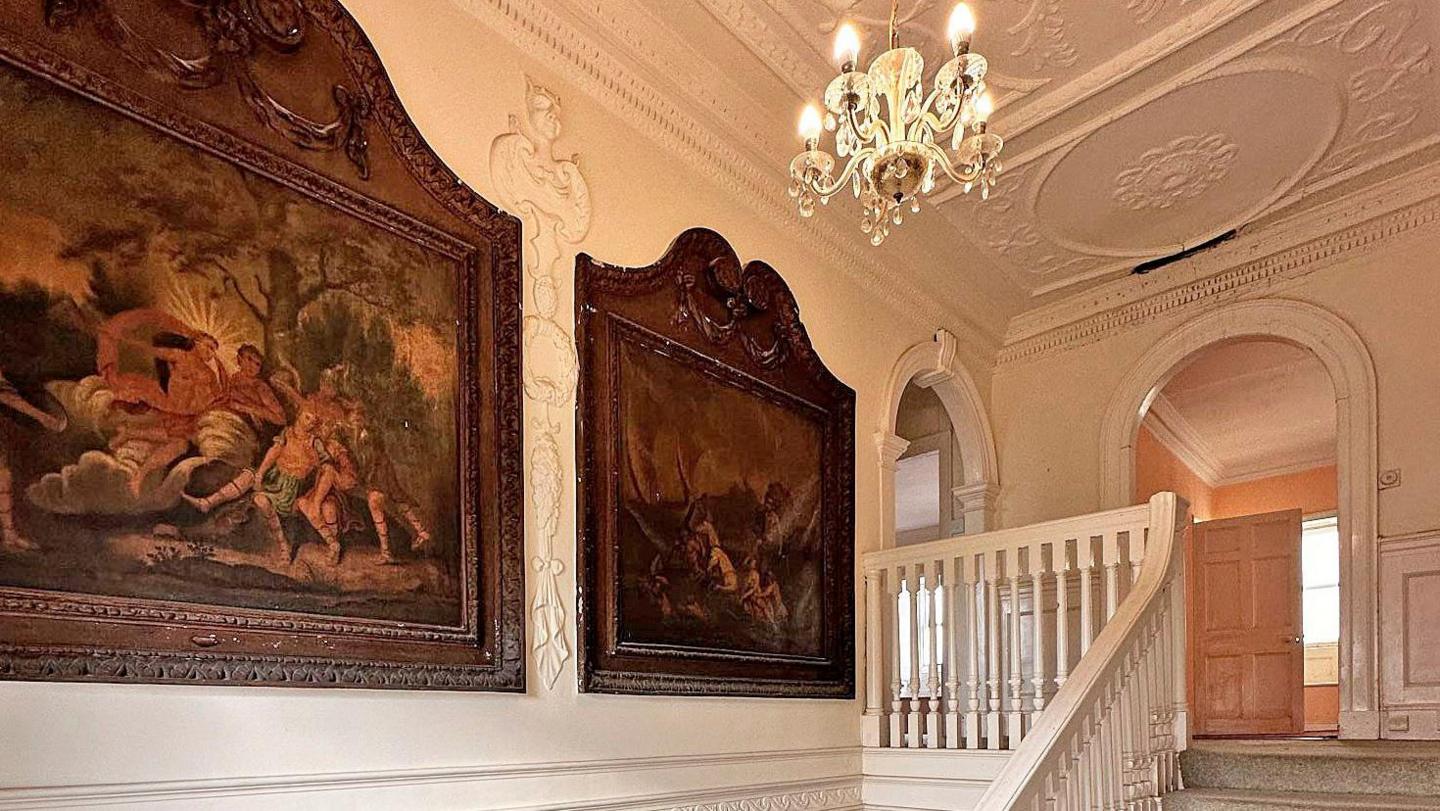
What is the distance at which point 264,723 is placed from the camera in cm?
237

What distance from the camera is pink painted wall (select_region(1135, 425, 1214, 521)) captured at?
8.36 meters

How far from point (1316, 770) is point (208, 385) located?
15.2 feet

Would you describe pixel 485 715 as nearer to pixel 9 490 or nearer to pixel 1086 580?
pixel 9 490

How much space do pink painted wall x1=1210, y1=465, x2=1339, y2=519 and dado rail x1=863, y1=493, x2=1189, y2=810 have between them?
19.4ft

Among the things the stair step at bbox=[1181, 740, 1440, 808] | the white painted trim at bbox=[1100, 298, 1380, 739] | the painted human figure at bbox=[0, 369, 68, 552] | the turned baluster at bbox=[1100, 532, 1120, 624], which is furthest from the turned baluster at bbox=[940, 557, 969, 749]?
the painted human figure at bbox=[0, 369, 68, 552]

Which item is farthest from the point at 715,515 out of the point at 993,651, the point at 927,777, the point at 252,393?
the point at 252,393

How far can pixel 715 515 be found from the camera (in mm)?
4008

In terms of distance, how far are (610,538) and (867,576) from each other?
6.41 ft

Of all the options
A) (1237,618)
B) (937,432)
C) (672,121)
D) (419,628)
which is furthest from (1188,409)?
(419,628)

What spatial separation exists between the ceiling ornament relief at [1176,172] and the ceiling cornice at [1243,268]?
79 centimetres

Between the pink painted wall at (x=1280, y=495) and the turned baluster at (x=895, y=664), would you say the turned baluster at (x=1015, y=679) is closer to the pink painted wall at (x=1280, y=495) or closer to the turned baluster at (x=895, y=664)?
the turned baluster at (x=895, y=664)

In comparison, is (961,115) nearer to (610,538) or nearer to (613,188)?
(613,188)

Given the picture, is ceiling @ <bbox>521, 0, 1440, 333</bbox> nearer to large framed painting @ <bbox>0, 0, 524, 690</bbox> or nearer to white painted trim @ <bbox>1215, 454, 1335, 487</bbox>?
large framed painting @ <bbox>0, 0, 524, 690</bbox>

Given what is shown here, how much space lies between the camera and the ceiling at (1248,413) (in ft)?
25.6
